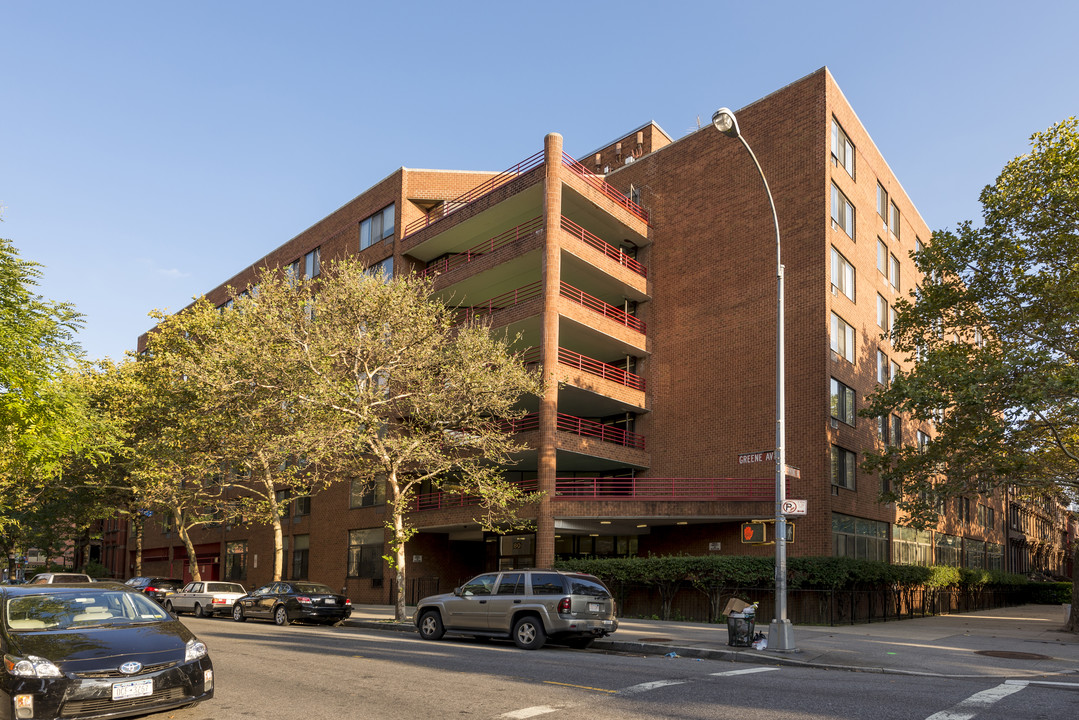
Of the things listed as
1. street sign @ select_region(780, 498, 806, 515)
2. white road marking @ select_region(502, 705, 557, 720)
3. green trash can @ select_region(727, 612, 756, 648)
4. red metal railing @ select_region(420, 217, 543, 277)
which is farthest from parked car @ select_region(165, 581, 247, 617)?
white road marking @ select_region(502, 705, 557, 720)

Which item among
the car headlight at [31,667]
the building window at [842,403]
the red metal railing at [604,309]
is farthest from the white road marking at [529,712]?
the red metal railing at [604,309]

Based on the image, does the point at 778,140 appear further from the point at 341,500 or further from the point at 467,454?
the point at 341,500

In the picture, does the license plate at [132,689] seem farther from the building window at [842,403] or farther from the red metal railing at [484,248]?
the red metal railing at [484,248]

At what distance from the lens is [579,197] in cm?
3241

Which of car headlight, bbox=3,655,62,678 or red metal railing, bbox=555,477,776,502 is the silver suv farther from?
red metal railing, bbox=555,477,776,502

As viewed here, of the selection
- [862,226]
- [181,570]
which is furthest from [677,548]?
[181,570]

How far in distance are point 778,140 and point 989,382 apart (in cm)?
1259

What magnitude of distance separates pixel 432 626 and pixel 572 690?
8.55 m

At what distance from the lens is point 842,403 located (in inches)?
1188

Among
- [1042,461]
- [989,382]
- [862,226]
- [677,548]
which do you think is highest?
[862,226]

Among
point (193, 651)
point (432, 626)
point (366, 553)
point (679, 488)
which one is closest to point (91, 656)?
point (193, 651)

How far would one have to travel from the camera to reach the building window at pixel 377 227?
134 feet

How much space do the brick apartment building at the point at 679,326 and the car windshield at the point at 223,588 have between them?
716 cm

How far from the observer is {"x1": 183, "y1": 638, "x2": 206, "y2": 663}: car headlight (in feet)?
28.5
